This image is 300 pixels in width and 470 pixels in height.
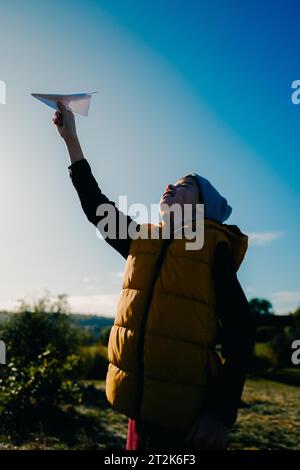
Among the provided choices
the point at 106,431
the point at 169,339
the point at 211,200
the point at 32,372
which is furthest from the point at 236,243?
the point at 32,372

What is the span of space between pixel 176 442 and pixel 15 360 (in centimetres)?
1060

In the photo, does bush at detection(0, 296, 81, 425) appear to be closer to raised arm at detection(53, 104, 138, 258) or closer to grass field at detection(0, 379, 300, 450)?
grass field at detection(0, 379, 300, 450)

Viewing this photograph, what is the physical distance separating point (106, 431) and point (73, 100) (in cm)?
885

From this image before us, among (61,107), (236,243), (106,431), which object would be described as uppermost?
(61,107)

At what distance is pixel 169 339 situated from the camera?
1968 mm

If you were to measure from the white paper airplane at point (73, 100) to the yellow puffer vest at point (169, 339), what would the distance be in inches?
45.8

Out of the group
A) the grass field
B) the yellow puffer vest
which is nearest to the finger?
the yellow puffer vest

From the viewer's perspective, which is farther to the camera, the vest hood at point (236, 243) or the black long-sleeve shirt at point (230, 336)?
the vest hood at point (236, 243)

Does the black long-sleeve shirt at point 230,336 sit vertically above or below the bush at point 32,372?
above

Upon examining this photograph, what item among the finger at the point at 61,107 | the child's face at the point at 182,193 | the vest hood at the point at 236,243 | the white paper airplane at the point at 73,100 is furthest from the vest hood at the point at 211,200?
the finger at the point at 61,107

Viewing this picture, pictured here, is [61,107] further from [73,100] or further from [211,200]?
[211,200]

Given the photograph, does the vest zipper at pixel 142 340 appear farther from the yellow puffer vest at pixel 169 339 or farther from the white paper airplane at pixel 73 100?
the white paper airplane at pixel 73 100

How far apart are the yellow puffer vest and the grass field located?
639cm

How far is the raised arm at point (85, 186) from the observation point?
→ 2.57 m
